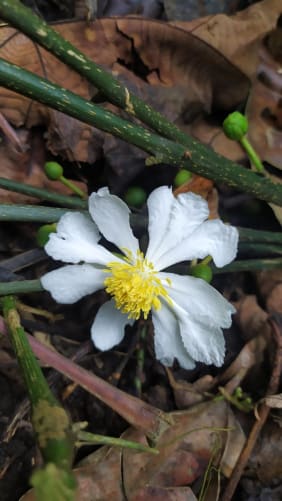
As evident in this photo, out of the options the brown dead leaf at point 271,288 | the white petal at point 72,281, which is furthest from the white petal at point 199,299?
the brown dead leaf at point 271,288

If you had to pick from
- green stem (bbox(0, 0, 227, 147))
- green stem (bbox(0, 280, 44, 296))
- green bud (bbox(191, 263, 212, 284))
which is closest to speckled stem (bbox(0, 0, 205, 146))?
green stem (bbox(0, 0, 227, 147))

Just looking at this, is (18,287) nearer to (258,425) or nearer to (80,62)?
(80,62)

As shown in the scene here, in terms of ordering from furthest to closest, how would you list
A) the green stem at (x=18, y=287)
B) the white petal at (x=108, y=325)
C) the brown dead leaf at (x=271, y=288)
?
the brown dead leaf at (x=271, y=288) → the white petal at (x=108, y=325) → the green stem at (x=18, y=287)

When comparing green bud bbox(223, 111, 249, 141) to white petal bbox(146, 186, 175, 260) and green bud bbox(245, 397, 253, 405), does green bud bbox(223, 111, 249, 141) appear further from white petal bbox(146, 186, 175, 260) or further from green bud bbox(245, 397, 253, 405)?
green bud bbox(245, 397, 253, 405)

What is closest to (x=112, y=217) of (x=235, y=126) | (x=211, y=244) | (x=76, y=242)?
(x=76, y=242)

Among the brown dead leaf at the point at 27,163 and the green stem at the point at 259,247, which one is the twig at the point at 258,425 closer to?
the green stem at the point at 259,247

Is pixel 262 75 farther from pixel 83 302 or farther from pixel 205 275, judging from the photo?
pixel 83 302

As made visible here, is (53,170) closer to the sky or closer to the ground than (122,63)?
closer to the ground
